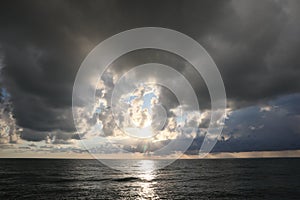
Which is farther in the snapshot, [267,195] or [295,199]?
[267,195]

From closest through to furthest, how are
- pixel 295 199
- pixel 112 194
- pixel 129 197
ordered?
pixel 295 199
pixel 129 197
pixel 112 194

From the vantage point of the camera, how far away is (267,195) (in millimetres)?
44375

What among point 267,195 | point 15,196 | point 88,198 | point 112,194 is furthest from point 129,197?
point 267,195

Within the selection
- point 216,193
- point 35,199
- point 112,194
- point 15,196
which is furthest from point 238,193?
point 15,196

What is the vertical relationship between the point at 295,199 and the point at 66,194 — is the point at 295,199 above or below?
above

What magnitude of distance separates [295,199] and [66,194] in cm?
4758

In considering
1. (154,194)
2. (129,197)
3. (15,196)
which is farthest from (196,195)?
(15,196)

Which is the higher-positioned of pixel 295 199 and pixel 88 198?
pixel 295 199

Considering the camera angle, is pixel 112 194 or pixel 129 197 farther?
pixel 112 194

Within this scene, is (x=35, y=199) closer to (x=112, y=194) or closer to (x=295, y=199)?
(x=112, y=194)

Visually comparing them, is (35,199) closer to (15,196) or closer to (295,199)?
(15,196)

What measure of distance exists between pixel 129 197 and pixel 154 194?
20.9 ft

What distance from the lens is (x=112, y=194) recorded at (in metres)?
46.6

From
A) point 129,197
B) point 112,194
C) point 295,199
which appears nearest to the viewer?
point 295,199
